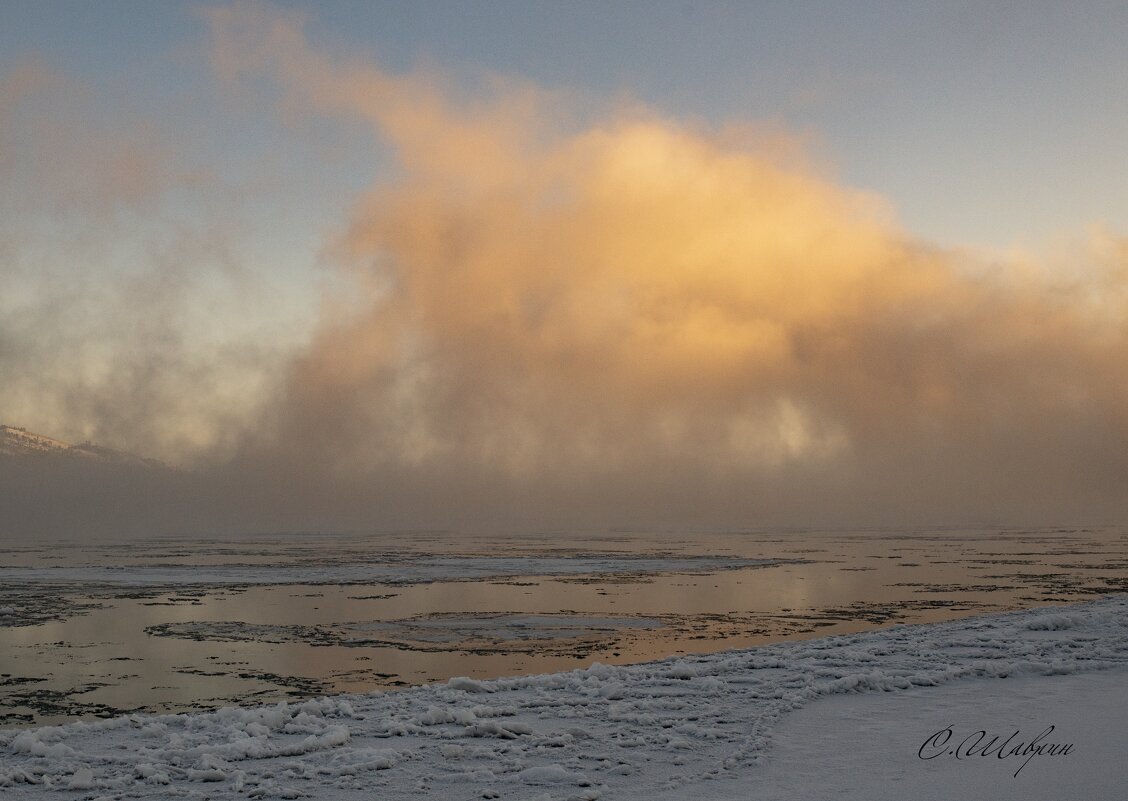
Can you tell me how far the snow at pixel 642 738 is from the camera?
7285mm

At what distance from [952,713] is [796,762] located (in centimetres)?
298

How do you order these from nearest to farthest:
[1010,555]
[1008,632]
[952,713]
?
[952,713], [1008,632], [1010,555]

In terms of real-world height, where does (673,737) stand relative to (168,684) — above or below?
above

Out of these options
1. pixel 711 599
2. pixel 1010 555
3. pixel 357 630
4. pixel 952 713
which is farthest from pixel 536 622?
pixel 1010 555

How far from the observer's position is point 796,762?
7902 millimetres

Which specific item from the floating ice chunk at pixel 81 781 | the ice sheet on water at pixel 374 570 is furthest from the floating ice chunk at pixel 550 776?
the ice sheet on water at pixel 374 570

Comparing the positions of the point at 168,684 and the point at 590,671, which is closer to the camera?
the point at 590,671

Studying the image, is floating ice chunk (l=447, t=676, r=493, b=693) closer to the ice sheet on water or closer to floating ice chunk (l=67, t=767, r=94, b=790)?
floating ice chunk (l=67, t=767, r=94, b=790)

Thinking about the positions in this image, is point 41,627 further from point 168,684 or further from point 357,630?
point 168,684

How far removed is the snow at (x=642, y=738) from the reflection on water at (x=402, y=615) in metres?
3.76

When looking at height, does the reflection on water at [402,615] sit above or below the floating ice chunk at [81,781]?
below
